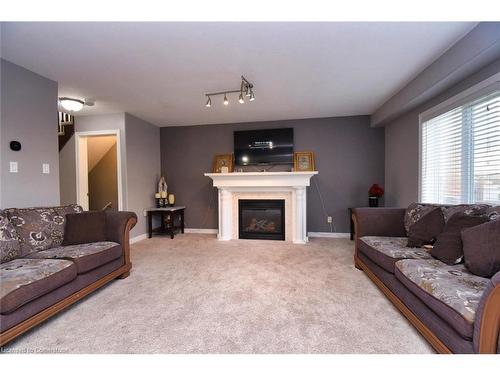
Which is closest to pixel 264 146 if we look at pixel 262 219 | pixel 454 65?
pixel 262 219

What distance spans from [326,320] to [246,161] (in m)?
3.27

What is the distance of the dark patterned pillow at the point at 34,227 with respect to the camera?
201cm

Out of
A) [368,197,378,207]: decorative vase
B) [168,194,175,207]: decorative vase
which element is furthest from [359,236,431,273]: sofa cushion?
[168,194,175,207]: decorative vase

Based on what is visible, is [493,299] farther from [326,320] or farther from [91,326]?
[91,326]

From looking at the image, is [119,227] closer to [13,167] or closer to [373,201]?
[13,167]

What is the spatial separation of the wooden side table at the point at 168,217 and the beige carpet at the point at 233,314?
4.63 feet

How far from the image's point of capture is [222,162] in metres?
4.59

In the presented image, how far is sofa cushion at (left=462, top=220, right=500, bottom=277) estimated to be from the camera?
1.39 m

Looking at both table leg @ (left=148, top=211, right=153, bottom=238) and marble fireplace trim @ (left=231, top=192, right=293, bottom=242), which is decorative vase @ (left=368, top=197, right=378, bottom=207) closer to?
marble fireplace trim @ (left=231, top=192, right=293, bottom=242)

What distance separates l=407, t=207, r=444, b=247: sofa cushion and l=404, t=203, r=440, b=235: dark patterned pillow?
12cm

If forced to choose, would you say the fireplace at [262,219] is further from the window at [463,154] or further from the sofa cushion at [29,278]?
the sofa cushion at [29,278]

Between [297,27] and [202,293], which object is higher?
[297,27]
